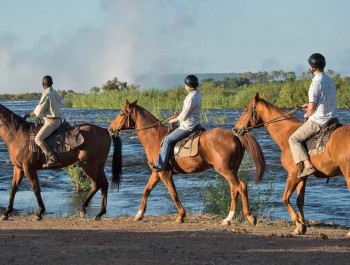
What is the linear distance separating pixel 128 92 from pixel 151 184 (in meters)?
64.2

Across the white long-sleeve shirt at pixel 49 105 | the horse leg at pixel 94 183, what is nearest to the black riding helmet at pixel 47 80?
the white long-sleeve shirt at pixel 49 105

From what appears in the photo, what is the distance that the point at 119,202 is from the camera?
20.8 meters

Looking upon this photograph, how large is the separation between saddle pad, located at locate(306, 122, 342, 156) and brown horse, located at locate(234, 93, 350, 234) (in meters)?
0.07

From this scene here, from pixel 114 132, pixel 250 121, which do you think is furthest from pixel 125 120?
pixel 250 121

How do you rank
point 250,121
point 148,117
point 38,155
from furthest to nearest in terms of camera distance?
1. point 38,155
2. point 148,117
3. point 250,121

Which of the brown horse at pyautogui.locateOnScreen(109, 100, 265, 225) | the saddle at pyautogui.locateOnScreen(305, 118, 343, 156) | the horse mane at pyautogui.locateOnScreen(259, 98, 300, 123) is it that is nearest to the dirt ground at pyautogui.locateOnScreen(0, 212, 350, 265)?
the brown horse at pyautogui.locateOnScreen(109, 100, 265, 225)

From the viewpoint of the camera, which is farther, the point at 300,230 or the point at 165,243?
the point at 300,230

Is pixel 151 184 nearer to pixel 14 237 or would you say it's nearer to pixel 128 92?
pixel 14 237

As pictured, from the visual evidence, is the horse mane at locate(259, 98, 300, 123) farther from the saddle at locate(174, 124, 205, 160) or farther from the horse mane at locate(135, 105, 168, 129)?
the horse mane at locate(135, 105, 168, 129)

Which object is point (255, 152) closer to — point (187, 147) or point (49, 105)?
point (187, 147)

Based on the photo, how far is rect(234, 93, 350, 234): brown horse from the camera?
1266 cm

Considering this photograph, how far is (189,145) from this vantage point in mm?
14602

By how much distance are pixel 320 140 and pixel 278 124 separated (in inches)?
46.9

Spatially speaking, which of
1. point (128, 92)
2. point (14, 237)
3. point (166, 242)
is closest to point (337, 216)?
point (166, 242)
